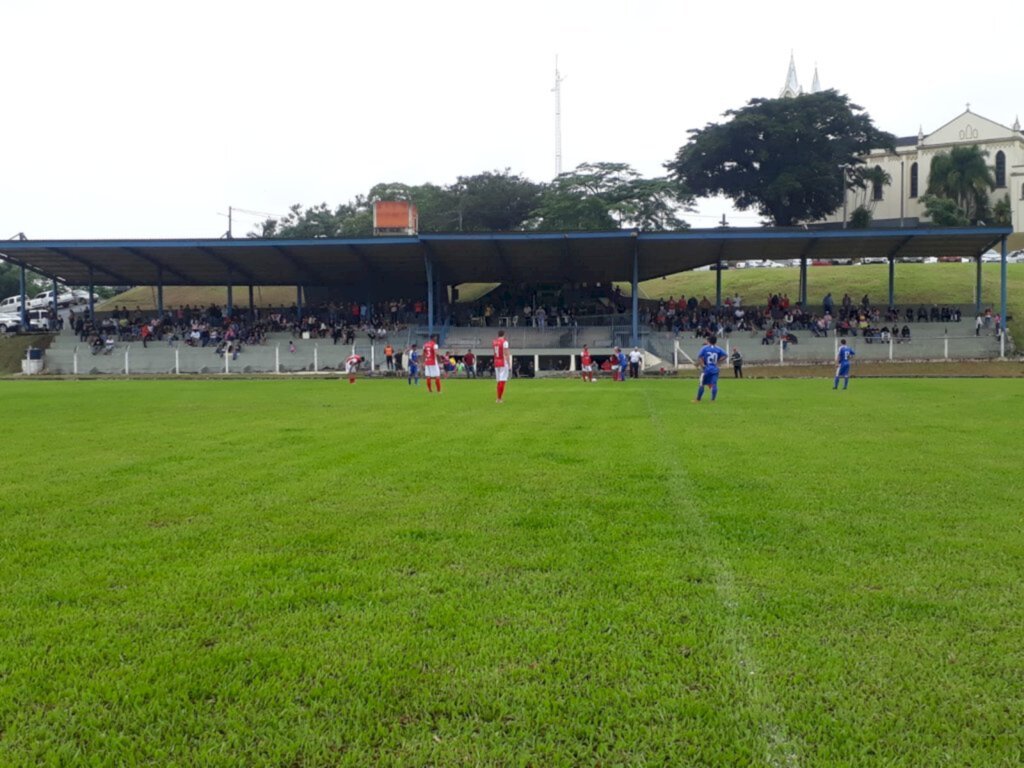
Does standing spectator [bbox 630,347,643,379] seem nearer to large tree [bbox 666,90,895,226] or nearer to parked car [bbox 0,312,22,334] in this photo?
large tree [bbox 666,90,895,226]

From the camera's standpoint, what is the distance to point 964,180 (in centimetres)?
7625

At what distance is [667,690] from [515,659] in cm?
68

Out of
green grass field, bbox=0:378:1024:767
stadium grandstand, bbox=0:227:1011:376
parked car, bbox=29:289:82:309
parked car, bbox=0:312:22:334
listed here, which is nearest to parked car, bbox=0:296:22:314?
parked car, bbox=29:289:82:309

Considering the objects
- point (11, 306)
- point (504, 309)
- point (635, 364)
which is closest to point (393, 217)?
point (504, 309)

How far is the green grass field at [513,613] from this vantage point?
2973 millimetres

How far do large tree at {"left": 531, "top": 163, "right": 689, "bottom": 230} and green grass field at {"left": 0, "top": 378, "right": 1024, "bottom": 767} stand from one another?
55994 mm

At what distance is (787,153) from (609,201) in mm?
15579

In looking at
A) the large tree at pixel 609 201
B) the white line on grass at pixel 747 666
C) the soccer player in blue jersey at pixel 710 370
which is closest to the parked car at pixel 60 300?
the large tree at pixel 609 201

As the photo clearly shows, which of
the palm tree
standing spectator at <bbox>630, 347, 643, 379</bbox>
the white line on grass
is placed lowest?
the white line on grass

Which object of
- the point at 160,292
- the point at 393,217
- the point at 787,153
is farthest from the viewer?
the point at 787,153

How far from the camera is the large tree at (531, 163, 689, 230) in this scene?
63.2m

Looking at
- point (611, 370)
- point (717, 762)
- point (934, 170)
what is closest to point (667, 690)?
point (717, 762)

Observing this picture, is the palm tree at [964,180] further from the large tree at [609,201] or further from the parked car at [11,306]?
the parked car at [11,306]

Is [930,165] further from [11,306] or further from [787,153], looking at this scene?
[11,306]
